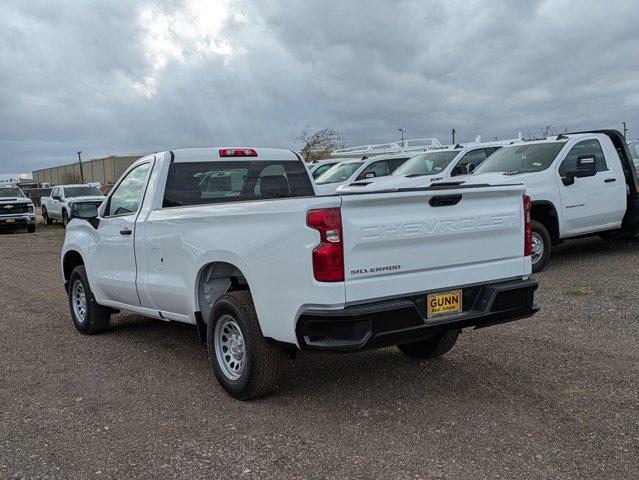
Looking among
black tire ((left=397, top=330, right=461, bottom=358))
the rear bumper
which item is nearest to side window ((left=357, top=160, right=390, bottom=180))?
black tire ((left=397, top=330, right=461, bottom=358))

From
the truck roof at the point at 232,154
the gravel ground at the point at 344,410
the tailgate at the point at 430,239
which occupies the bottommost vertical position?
the gravel ground at the point at 344,410

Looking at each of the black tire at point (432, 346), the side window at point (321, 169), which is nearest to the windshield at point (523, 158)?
the black tire at point (432, 346)

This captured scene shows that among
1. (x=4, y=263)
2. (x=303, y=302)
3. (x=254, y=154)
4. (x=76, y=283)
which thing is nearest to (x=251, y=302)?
(x=303, y=302)

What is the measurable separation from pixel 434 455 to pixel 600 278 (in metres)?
5.96

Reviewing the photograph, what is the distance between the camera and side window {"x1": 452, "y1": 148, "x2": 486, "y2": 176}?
43.4 ft

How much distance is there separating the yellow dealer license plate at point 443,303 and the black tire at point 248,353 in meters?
1.11

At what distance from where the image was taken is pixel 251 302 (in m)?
4.56

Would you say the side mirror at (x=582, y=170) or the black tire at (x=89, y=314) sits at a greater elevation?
the side mirror at (x=582, y=170)

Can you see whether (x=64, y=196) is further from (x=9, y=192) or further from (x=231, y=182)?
(x=231, y=182)

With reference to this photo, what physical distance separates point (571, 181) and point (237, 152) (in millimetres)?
5741

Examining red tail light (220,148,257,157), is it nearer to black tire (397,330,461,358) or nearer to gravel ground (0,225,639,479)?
gravel ground (0,225,639,479)

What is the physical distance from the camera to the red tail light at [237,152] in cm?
609

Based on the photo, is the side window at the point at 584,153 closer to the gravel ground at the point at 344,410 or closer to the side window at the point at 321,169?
the gravel ground at the point at 344,410

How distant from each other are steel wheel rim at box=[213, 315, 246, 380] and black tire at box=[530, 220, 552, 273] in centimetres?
573
